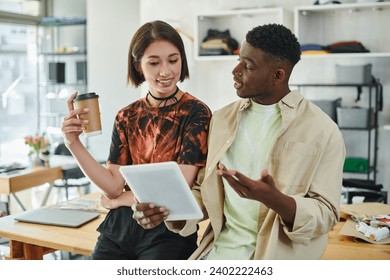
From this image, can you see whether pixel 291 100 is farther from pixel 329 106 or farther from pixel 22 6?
pixel 22 6

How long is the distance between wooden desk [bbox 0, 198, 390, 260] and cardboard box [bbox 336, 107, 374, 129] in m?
1.70


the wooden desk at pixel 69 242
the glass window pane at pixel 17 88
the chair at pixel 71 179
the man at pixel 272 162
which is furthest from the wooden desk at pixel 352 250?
the glass window pane at pixel 17 88

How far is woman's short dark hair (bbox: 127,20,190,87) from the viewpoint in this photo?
1.48 metres

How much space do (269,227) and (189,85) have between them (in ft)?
9.52

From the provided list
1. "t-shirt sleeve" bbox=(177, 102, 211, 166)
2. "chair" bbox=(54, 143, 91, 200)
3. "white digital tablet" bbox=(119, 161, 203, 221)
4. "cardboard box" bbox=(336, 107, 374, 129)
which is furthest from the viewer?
"chair" bbox=(54, 143, 91, 200)

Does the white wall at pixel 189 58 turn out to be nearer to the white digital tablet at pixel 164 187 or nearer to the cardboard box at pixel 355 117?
the cardboard box at pixel 355 117

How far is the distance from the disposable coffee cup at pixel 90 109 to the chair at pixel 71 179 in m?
2.67

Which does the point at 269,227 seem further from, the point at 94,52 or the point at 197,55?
the point at 94,52

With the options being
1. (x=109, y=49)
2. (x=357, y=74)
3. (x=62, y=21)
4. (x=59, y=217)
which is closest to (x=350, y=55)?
(x=357, y=74)

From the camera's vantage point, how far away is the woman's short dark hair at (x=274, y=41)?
4.25 ft

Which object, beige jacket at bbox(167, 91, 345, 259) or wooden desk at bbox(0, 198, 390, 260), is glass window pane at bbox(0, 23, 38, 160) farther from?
beige jacket at bbox(167, 91, 345, 259)

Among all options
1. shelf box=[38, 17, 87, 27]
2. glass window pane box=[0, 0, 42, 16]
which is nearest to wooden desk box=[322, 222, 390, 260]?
glass window pane box=[0, 0, 42, 16]

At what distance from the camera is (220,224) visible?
1.41 m
